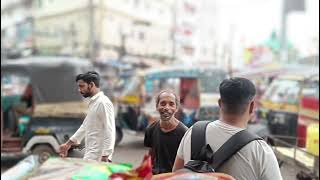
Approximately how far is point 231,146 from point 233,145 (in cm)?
1

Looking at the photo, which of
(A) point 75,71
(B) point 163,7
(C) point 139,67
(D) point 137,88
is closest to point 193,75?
(D) point 137,88

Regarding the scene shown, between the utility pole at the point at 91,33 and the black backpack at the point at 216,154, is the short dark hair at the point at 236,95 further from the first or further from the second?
the utility pole at the point at 91,33

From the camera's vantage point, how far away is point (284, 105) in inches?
447

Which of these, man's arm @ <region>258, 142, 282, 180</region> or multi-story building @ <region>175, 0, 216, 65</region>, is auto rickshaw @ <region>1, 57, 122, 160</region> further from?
multi-story building @ <region>175, 0, 216, 65</region>

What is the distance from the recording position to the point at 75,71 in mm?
9508

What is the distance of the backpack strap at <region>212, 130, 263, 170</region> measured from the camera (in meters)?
2.35

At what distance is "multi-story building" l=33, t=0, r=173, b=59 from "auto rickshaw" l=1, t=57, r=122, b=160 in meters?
23.7

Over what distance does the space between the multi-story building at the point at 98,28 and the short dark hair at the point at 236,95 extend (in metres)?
31.4

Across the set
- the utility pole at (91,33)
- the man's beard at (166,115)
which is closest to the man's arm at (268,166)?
the man's beard at (166,115)

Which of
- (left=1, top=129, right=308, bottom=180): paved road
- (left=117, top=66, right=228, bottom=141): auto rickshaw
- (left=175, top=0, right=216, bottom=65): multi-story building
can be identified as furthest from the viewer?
(left=175, top=0, right=216, bottom=65): multi-story building

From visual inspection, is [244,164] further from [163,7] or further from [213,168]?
[163,7]

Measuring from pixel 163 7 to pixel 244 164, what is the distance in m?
47.4

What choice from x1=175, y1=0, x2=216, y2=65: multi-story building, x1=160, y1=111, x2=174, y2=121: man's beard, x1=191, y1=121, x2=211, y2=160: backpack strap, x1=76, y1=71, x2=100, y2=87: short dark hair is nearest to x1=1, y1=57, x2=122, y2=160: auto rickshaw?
x1=76, y1=71, x2=100, y2=87: short dark hair

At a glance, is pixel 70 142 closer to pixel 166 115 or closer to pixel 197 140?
pixel 166 115
